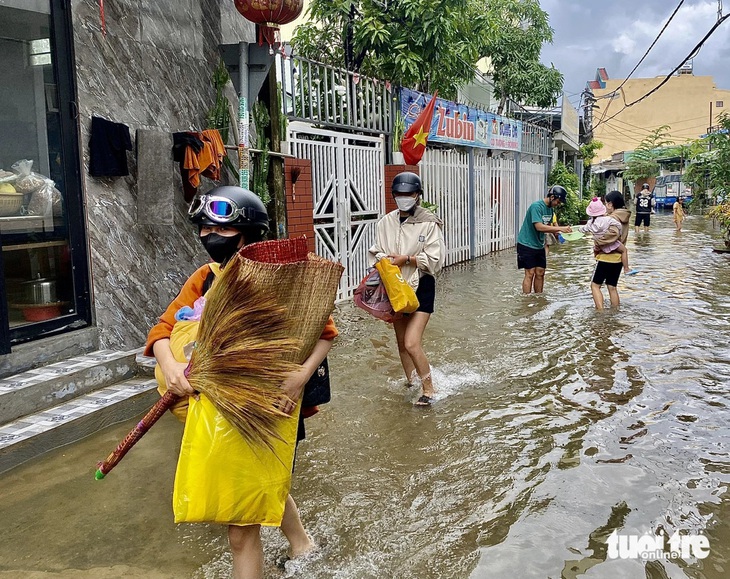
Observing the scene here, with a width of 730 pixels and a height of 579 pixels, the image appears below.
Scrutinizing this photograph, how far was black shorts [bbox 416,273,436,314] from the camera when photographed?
15.7 ft

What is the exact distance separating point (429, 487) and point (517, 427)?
1088 mm

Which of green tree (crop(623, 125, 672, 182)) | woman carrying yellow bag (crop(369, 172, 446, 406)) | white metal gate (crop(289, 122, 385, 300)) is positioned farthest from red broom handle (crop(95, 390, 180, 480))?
green tree (crop(623, 125, 672, 182))

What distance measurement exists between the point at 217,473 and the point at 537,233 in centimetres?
733

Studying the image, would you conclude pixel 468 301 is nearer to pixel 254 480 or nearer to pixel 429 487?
pixel 429 487

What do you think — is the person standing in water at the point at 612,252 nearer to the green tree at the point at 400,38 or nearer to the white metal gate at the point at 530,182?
the green tree at the point at 400,38

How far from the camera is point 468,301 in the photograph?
894 centimetres

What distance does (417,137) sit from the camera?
10.2 meters

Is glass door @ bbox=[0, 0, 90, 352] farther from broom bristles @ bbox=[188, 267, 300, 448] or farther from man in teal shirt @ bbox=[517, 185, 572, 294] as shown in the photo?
man in teal shirt @ bbox=[517, 185, 572, 294]

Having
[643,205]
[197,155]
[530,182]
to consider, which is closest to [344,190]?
[197,155]

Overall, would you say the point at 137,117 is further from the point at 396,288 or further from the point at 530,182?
the point at 530,182

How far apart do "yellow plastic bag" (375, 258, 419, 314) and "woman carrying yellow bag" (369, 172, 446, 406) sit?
125mm

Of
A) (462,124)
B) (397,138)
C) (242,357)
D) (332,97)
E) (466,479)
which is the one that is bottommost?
(466,479)

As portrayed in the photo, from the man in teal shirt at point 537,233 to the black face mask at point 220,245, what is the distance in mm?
6572

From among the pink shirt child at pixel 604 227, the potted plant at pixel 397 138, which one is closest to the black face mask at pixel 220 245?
the pink shirt child at pixel 604 227
